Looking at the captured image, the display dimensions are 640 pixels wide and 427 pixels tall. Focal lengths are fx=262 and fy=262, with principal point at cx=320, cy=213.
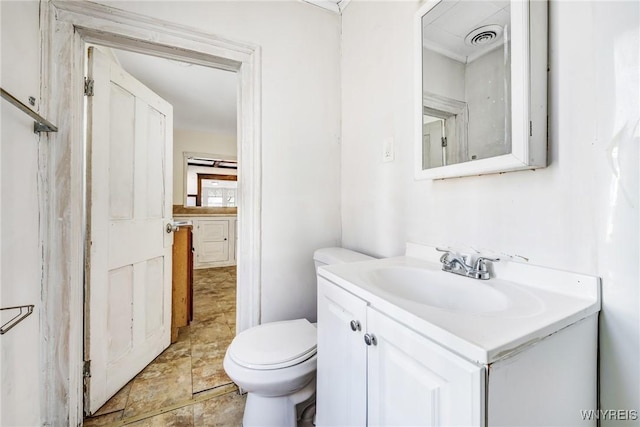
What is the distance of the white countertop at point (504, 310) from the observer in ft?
1.51

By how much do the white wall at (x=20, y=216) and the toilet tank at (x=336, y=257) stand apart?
116 cm

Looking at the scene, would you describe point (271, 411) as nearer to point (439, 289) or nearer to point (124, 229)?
point (439, 289)

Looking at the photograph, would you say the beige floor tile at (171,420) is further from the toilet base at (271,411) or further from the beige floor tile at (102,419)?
the toilet base at (271,411)

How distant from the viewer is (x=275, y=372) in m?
1.01

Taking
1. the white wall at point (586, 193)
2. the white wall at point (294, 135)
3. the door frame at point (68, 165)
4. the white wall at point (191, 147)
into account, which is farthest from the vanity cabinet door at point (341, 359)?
the white wall at point (191, 147)

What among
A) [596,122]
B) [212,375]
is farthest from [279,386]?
[596,122]

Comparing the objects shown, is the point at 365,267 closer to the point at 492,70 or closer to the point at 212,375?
the point at 492,70

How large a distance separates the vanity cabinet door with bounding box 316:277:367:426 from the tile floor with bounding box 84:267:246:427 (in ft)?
2.06

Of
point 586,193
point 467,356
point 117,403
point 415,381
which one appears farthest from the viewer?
point 117,403

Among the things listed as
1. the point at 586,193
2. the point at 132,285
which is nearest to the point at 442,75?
the point at 586,193

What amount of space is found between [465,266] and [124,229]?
65.8 inches

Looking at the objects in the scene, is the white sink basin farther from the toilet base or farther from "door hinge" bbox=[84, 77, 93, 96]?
"door hinge" bbox=[84, 77, 93, 96]

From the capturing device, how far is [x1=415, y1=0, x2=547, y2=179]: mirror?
0.73 metres

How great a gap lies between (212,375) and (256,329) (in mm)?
610
